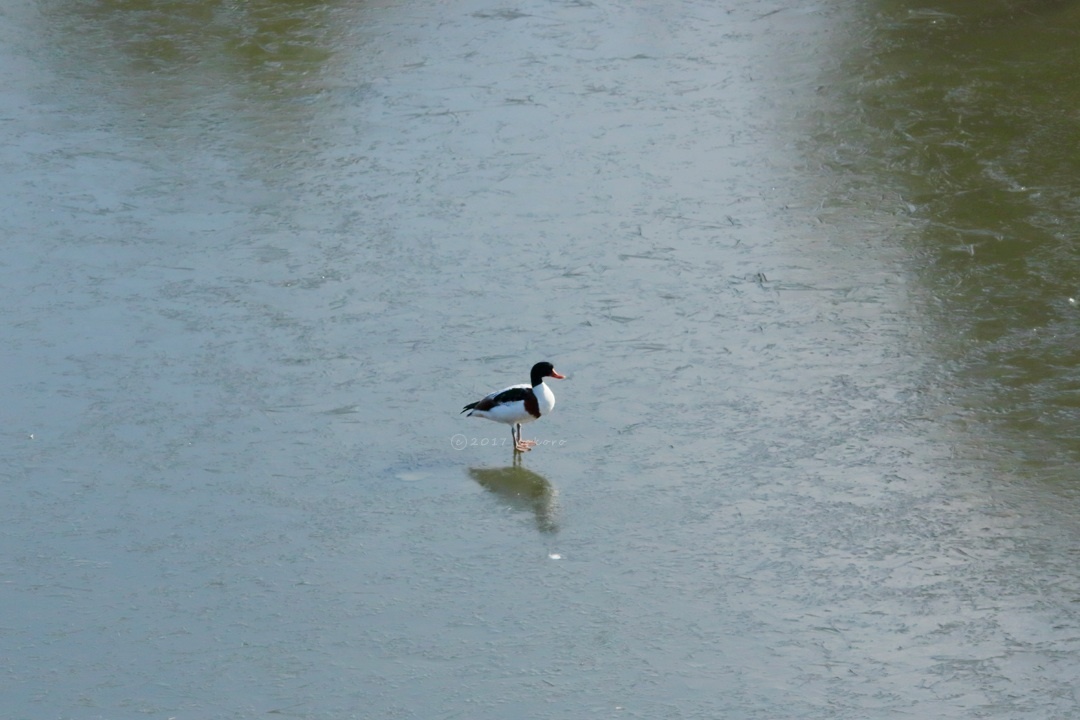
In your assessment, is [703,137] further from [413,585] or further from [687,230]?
[413,585]

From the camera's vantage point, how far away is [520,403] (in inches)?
186

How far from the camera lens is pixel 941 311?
5.47 metres

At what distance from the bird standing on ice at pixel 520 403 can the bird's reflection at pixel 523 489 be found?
152 millimetres

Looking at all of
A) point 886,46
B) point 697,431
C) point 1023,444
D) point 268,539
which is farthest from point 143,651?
point 886,46

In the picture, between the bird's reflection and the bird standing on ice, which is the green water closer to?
the bird's reflection

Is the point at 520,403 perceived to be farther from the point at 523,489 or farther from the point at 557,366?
the point at 557,366

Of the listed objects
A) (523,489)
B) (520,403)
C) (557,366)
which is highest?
(520,403)

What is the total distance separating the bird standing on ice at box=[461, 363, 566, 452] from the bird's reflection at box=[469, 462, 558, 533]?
0.50 ft

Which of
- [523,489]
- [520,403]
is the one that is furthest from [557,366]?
[523,489]

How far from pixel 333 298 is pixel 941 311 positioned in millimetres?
2421

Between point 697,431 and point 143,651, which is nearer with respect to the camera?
point 143,651

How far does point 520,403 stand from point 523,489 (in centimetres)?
29

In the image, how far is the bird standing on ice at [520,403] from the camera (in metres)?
4.73

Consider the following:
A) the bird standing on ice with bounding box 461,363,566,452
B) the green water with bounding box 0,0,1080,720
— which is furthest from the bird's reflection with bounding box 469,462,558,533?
the bird standing on ice with bounding box 461,363,566,452
